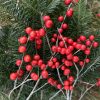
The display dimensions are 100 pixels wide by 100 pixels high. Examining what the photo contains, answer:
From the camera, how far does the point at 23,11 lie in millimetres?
1099

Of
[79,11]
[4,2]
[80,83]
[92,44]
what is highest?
[4,2]

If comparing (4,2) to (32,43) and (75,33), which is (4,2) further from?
(75,33)

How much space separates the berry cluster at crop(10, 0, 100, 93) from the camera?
102 cm

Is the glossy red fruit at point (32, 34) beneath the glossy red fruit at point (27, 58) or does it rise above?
above

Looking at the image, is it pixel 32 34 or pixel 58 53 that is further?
pixel 58 53

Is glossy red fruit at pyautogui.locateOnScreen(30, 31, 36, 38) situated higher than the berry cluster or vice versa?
glossy red fruit at pyautogui.locateOnScreen(30, 31, 36, 38)

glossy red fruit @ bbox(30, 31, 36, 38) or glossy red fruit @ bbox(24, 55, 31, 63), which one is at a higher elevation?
glossy red fruit @ bbox(30, 31, 36, 38)

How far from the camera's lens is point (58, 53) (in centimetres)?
111

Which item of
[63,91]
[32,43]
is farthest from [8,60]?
[63,91]

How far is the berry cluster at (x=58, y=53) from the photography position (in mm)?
1017

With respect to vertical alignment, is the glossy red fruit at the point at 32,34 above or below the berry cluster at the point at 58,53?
above

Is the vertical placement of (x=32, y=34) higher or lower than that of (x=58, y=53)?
higher

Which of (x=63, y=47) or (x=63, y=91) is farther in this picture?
(x=63, y=91)

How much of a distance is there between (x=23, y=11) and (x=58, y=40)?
17cm
